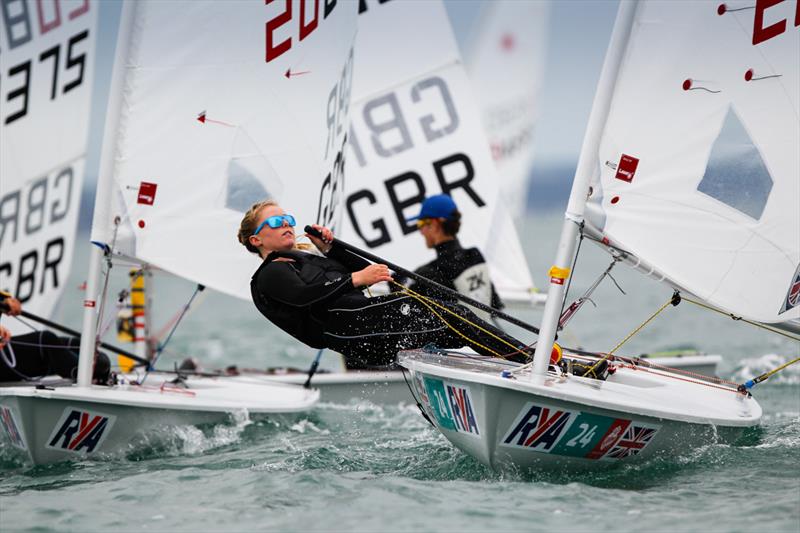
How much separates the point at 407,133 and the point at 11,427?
334 centimetres

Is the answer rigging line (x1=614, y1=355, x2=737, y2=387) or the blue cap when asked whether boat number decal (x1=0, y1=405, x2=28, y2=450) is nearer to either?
the blue cap

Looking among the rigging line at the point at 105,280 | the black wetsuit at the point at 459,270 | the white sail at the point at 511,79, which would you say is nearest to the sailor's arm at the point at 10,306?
the rigging line at the point at 105,280

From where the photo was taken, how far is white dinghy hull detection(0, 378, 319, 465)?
464 cm

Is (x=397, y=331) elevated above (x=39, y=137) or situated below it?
below

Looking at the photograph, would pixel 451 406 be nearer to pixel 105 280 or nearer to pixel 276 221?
pixel 276 221

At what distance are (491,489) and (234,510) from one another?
2.67ft

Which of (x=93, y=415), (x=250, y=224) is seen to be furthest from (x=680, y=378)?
(x=93, y=415)

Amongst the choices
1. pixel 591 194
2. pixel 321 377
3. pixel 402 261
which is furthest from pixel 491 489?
pixel 402 261

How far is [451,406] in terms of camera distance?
3861 mm

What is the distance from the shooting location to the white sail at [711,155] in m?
3.92

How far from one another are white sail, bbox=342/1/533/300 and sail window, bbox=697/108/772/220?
130 inches

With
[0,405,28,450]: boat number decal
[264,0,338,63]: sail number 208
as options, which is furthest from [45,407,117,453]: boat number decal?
[264,0,338,63]: sail number 208

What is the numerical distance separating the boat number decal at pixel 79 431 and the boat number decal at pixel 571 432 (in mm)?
1901

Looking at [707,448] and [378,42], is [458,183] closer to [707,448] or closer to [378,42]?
[378,42]
